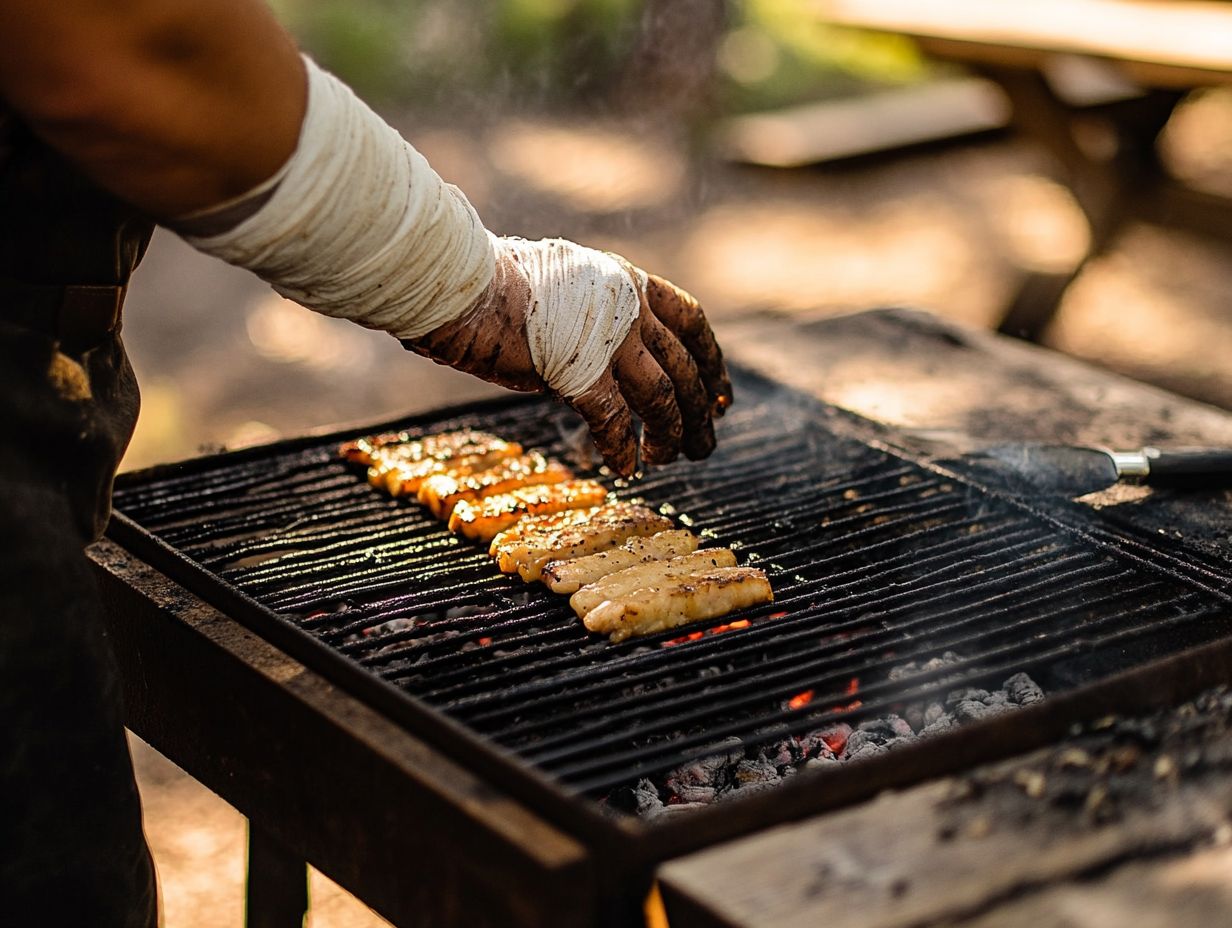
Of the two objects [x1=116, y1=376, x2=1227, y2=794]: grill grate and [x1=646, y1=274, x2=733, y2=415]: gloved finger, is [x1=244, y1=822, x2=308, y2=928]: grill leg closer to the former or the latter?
[x1=116, y1=376, x2=1227, y2=794]: grill grate

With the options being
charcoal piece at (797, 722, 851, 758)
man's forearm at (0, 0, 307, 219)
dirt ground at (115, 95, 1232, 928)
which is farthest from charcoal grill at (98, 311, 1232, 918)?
dirt ground at (115, 95, 1232, 928)

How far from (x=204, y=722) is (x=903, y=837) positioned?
1.37 meters

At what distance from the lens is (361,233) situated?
2248 mm

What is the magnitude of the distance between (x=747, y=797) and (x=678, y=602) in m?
0.85

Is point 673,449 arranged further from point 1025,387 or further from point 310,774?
point 1025,387

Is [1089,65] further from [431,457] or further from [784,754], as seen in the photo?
[784,754]

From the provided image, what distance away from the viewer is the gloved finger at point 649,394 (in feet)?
9.32

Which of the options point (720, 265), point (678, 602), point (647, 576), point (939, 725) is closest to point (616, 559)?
point (647, 576)

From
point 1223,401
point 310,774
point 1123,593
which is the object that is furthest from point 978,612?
point 1223,401

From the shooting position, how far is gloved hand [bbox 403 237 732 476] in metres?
2.63

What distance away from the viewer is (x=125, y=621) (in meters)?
2.87

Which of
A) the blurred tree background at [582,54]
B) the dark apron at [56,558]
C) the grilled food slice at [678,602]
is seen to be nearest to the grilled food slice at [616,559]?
the grilled food slice at [678,602]

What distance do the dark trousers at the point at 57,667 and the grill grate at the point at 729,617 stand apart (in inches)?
20.0

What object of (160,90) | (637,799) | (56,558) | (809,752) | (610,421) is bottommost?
(637,799)
